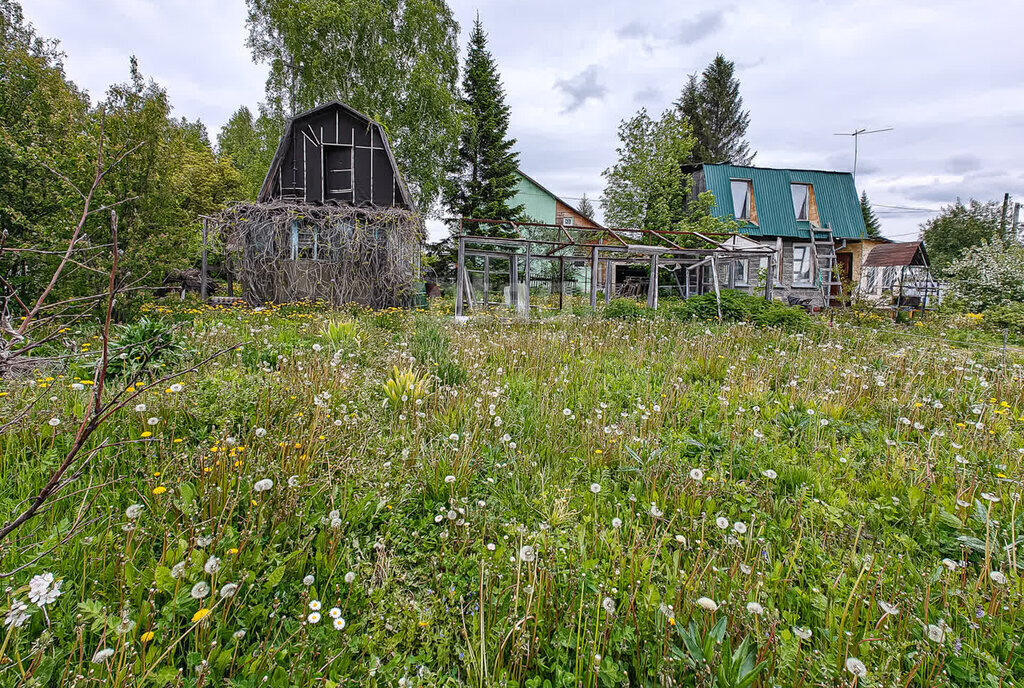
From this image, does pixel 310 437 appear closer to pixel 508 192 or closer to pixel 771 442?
pixel 771 442

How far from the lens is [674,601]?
1.85 m

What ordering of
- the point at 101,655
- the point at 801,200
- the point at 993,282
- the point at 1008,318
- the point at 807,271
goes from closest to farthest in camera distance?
the point at 101,655, the point at 1008,318, the point at 993,282, the point at 807,271, the point at 801,200

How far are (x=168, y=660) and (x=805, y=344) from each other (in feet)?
25.4

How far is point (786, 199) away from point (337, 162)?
1998 cm

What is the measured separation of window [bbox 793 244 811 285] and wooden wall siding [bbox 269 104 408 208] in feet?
59.2

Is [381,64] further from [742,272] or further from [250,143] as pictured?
[742,272]

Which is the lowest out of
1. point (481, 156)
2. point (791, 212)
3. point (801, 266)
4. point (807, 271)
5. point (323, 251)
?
point (323, 251)

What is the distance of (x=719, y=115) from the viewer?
3088 cm

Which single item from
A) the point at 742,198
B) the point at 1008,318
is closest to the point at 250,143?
the point at 742,198

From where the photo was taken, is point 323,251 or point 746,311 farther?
point 323,251

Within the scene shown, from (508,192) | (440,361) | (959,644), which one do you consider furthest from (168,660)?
(508,192)

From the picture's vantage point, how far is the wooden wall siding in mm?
15477

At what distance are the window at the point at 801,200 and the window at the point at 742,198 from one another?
2.15 metres

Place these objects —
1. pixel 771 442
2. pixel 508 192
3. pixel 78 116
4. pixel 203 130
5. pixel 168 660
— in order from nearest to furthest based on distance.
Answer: pixel 168 660, pixel 771 442, pixel 78 116, pixel 508 192, pixel 203 130
